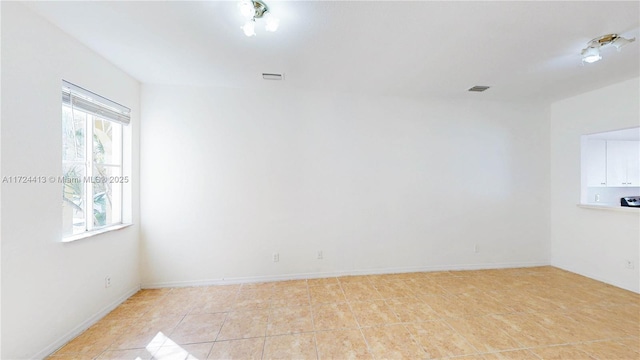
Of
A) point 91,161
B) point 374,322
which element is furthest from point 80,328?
point 374,322

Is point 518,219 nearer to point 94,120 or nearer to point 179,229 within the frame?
point 179,229

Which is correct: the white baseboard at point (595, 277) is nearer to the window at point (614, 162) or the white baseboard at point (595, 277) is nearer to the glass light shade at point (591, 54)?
the window at point (614, 162)

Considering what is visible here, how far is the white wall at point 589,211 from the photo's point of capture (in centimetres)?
299

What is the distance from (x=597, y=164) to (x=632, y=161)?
0.75 metres

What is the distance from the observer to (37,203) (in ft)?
5.85

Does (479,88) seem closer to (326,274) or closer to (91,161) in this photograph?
(326,274)

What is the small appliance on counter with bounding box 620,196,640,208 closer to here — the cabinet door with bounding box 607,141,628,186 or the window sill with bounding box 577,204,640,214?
the cabinet door with bounding box 607,141,628,186

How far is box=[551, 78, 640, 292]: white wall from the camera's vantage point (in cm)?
299

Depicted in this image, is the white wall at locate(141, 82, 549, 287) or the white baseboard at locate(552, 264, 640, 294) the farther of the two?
the white wall at locate(141, 82, 549, 287)

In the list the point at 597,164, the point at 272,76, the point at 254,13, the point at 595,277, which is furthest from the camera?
the point at 597,164

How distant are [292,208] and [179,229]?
1.49m

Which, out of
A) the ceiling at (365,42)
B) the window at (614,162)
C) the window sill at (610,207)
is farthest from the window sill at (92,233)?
the window at (614,162)

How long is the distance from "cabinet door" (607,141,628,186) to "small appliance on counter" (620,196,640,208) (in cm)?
28

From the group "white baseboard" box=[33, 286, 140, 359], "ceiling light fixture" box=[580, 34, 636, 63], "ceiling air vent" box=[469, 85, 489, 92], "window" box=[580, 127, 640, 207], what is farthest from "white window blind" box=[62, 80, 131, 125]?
"window" box=[580, 127, 640, 207]
